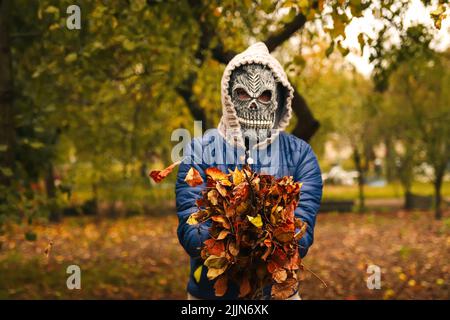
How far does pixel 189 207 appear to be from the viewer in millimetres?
3107

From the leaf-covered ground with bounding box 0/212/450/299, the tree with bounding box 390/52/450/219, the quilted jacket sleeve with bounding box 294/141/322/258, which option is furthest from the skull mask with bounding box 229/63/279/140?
the tree with bounding box 390/52/450/219

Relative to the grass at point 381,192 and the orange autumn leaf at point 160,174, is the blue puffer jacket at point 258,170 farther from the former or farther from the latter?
the grass at point 381,192

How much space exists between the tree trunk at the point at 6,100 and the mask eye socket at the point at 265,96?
11.9 feet

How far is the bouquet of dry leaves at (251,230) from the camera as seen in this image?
8.43ft

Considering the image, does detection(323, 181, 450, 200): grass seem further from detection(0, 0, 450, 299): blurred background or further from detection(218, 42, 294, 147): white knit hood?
detection(218, 42, 294, 147): white knit hood

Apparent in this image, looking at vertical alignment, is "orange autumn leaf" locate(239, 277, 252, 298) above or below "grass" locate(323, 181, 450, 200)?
above

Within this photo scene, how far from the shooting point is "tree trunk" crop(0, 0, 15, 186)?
6043 mm

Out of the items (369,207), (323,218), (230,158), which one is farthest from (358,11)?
(369,207)

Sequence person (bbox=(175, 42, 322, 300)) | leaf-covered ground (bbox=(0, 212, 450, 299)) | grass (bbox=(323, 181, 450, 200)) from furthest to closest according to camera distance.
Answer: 1. grass (bbox=(323, 181, 450, 200))
2. leaf-covered ground (bbox=(0, 212, 450, 299))
3. person (bbox=(175, 42, 322, 300))

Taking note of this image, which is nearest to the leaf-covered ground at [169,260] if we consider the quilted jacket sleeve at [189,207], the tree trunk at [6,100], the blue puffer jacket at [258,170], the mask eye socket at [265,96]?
the tree trunk at [6,100]

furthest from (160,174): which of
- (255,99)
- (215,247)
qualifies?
(255,99)

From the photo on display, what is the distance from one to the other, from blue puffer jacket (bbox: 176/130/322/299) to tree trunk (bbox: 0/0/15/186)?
11.2 feet

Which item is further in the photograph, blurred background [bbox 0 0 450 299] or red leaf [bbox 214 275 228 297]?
blurred background [bbox 0 0 450 299]

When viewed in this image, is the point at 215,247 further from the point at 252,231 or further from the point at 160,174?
the point at 160,174
